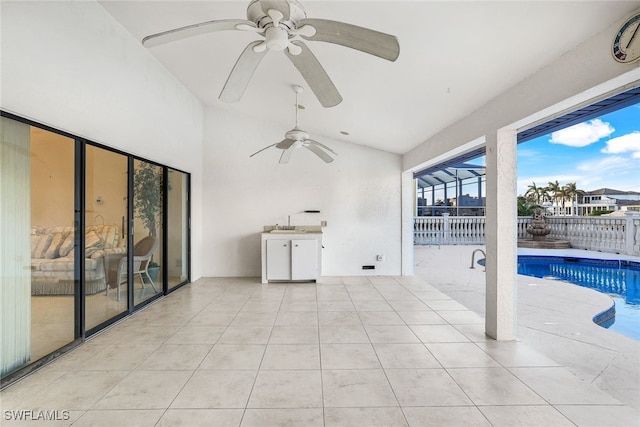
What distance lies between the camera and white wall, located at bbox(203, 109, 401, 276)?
5840 mm

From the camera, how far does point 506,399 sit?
2004mm

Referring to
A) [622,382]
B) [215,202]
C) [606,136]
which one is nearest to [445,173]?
[606,136]

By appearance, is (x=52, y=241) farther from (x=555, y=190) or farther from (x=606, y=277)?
(x=555, y=190)

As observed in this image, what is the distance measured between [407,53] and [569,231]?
35.6ft

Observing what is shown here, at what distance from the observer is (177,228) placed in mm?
4953

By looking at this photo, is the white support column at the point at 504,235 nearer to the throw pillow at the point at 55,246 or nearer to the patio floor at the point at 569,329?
the patio floor at the point at 569,329

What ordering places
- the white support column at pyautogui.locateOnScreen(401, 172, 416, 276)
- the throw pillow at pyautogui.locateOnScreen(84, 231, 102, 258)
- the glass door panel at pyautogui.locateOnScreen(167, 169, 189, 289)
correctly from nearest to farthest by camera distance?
1. the throw pillow at pyautogui.locateOnScreen(84, 231, 102, 258)
2. the glass door panel at pyautogui.locateOnScreen(167, 169, 189, 289)
3. the white support column at pyautogui.locateOnScreen(401, 172, 416, 276)

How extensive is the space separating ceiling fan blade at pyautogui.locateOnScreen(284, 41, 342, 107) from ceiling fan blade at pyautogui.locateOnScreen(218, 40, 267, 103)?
→ 0.20m

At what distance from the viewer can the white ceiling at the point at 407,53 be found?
6.25ft

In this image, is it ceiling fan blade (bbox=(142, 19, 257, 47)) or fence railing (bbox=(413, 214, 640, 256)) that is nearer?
ceiling fan blade (bbox=(142, 19, 257, 47))

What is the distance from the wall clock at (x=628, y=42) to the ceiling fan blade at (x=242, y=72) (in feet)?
6.74

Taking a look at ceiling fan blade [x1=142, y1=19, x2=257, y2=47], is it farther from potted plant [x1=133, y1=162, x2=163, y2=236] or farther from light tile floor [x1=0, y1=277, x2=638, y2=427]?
potted plant [x1=133, y1=162, x2=163, y2=236]

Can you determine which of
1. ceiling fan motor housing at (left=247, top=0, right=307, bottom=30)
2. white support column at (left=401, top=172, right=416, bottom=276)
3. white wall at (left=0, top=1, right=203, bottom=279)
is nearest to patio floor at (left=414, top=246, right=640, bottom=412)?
white support column at (left=401, top=172, right=416, bottom=276)

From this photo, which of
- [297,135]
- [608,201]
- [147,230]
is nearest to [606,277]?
[608,201]
